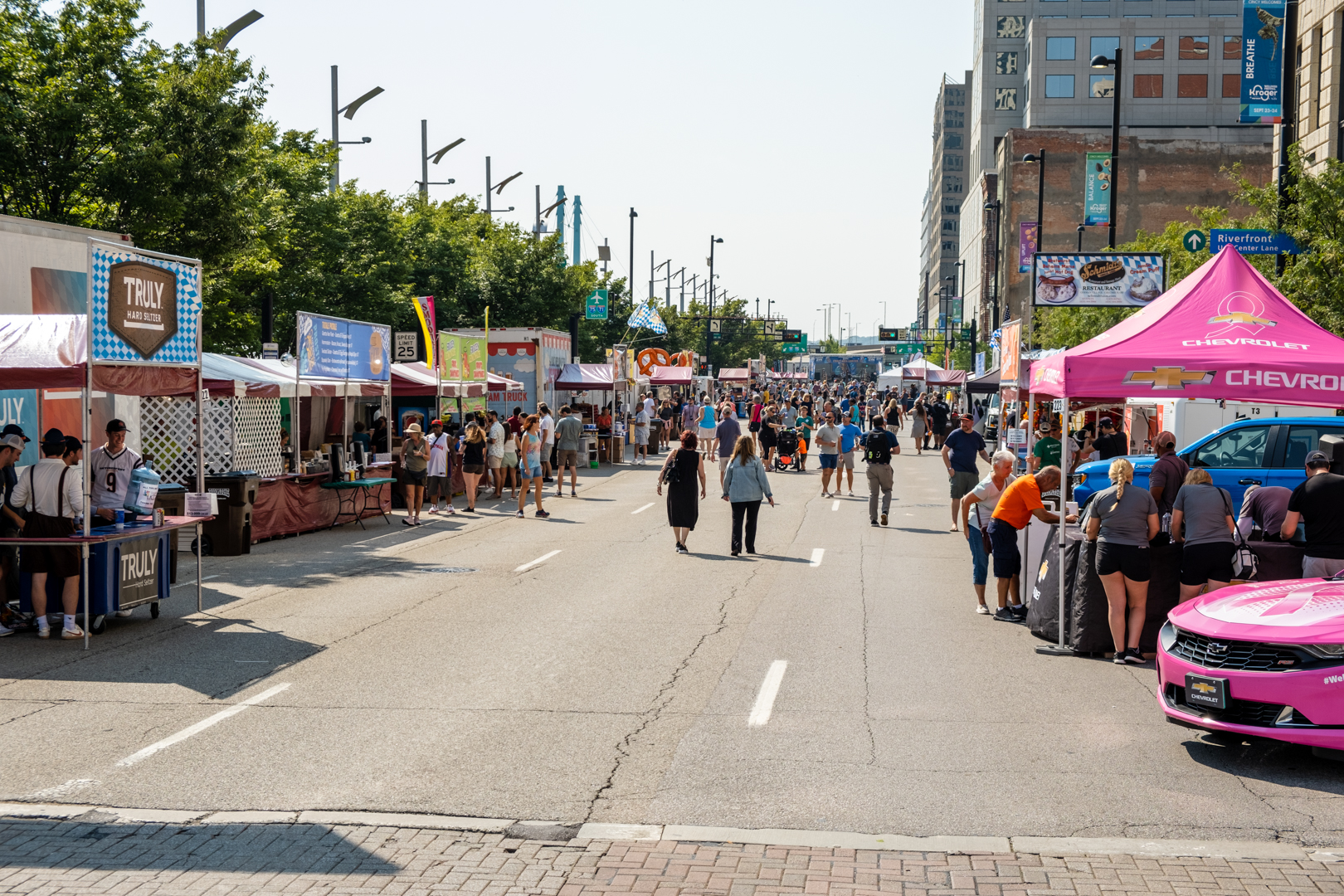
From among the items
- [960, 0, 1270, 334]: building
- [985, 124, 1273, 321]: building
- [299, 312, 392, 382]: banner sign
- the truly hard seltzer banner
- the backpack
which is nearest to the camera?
the truly hard seltzer banner

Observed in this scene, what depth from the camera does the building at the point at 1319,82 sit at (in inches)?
1074

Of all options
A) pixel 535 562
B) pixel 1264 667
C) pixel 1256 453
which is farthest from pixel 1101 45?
pixel 1264 667

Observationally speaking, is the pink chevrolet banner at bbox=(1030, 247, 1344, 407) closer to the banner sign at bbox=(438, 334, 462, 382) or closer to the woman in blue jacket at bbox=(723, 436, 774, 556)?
the woman in blue jacket at bbox=(723, 436, 774, 556)

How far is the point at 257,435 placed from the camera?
20.6m

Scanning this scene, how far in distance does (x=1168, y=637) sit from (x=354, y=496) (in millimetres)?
16624

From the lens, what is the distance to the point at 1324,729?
7.28 m

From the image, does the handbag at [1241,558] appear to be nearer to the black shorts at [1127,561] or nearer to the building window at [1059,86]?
the black shorts at [1127,561]

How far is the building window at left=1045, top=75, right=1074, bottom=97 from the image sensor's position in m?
88.1

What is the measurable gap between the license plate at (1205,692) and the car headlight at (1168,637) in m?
0.36

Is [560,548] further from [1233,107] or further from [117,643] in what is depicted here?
[1233,107]

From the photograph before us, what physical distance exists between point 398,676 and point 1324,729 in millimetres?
6364

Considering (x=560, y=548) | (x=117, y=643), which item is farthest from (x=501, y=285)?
(x=117, y=643)

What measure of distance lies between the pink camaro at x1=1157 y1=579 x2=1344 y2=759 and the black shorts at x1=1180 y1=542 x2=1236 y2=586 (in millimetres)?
1971

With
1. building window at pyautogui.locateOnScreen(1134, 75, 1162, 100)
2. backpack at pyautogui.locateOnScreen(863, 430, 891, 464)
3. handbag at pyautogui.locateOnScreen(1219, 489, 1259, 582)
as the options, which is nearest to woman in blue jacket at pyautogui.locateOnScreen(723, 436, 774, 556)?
backpack at pyautogui.locateOnScreen(863, 430, 891, 464)
